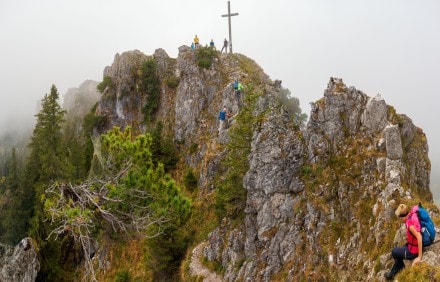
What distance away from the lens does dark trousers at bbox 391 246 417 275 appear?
38.2ft

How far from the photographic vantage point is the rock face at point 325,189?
1855 centimetres

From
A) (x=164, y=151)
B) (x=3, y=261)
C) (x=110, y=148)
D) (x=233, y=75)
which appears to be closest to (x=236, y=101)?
(x=233, y=75)

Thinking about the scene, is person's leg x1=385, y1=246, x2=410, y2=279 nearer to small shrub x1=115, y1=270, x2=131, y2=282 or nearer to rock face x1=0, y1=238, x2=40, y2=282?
small shrub x1=115, y1=270, x2=131, y2=282

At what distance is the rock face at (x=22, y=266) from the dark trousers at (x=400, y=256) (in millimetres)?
33583

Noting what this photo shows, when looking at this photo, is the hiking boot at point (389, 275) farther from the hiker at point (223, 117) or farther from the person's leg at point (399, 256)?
the hiker at point (223, 117)

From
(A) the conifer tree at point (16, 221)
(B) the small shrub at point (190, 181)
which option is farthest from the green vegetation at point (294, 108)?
(A) the conifer tree at point (16, 221)

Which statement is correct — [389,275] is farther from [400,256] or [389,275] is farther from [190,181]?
[190,181]

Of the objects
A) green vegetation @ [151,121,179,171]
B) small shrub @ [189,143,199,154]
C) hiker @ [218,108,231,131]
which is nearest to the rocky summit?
hiker @ [218,108,231,131]

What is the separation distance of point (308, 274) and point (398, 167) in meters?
7.07

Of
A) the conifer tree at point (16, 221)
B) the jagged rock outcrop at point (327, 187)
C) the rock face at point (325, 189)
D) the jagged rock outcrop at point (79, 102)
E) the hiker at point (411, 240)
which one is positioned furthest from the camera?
the jagged rock outcrop at point (79, 102)

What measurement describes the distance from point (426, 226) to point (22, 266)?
35.2 m

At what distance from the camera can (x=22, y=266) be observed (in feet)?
116

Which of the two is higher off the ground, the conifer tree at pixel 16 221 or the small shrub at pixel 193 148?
the small shrub at pixel 193 148

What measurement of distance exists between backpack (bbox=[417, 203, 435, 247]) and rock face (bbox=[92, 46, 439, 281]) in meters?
3.70
